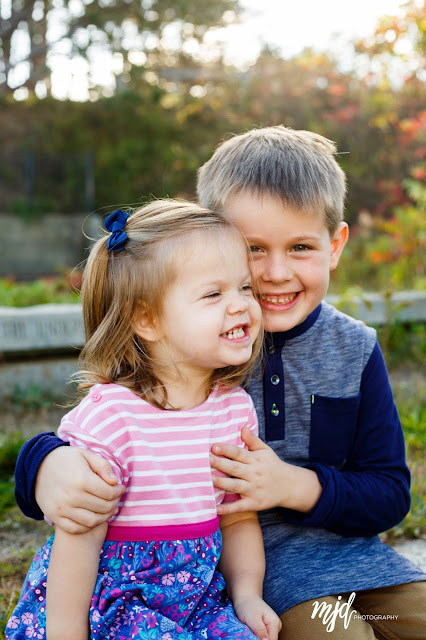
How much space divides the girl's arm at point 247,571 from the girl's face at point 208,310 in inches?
17.0

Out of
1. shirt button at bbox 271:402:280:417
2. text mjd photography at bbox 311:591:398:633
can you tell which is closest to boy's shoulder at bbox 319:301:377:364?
shirt button at bbox 271:402:280:417

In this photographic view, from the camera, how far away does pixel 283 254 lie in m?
1.85

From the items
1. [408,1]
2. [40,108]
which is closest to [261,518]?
[408,1]

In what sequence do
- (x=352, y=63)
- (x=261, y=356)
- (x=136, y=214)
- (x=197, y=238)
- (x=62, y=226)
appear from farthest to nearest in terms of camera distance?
(x=62, y=226), (x=352, y=63), (x=261, y=356), (x=136, y=214), (x=197, y=238)

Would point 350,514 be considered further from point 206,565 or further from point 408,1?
point 408,1

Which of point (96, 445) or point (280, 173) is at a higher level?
point (280, 173)

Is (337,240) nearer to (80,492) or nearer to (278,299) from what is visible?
(278,299)

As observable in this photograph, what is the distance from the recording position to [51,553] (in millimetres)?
1514

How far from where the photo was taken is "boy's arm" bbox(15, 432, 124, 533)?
149 cm

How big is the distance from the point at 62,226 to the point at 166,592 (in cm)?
974

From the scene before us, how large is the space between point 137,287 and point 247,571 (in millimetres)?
766

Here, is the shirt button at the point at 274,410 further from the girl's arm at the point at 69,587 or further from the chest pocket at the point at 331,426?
the girl's arm at the point at 69,587

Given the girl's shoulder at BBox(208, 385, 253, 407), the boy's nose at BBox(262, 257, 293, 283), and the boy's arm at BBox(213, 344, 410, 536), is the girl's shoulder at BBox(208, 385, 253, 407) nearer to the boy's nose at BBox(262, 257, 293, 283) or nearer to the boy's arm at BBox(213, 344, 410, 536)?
the boy's arm at BBox(213, 344, 410, 536)

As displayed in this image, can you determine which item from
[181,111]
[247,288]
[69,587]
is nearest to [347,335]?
[247,288]
